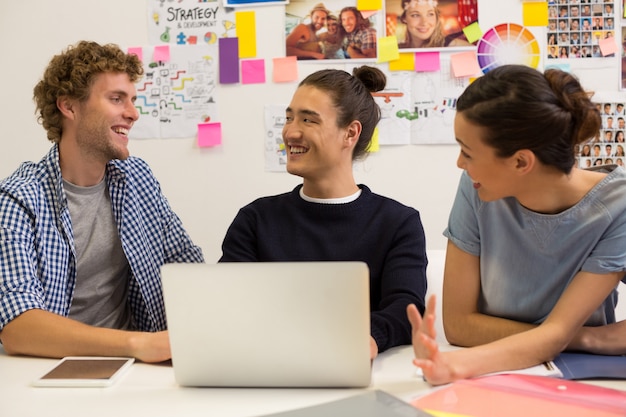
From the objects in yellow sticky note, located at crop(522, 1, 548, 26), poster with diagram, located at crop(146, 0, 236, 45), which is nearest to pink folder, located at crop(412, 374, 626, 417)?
yellow sticky note, located at crop(522, 1, 548, 26)

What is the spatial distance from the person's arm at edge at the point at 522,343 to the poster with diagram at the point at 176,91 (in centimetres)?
174

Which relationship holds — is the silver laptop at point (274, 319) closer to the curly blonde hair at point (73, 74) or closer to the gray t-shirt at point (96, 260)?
the gray t-shirt at point (96, 260)

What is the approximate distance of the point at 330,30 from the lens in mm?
2660

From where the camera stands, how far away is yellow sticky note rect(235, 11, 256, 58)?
8.84ft

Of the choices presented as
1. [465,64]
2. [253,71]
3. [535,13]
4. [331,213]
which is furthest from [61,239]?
[535,13]

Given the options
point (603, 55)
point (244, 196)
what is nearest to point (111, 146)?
point (244, 196)

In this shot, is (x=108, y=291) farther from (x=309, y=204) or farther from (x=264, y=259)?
(x=309, y=204)

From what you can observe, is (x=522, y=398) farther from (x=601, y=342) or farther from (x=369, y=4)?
(x=369, y=4)

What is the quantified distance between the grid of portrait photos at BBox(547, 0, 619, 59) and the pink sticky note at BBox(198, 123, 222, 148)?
4.17 ft

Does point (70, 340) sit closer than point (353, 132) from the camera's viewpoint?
Yes

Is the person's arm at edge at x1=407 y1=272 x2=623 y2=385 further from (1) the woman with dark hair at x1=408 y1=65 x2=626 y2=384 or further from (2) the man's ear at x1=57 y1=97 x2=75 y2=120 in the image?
(2) the man's ear at x1=57 y1=97 x2=75 y2=120

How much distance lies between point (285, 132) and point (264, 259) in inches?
13.6

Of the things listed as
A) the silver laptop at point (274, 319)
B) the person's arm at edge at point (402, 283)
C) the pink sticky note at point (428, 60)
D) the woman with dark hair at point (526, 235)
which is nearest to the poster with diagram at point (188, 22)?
the pink sticky note at point (428, 60)

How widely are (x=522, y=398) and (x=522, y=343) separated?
0.19m
